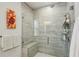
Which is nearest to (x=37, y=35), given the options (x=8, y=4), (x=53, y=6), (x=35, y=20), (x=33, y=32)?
(x=33, y=32)

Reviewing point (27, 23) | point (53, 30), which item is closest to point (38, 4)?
point (27, 23)

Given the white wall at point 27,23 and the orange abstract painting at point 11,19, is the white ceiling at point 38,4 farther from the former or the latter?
the orange abstract painting at point 11,19

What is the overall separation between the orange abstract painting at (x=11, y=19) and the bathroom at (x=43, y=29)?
0.02 meters

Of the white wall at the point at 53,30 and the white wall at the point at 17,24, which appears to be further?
the white wall at the point at 53,30

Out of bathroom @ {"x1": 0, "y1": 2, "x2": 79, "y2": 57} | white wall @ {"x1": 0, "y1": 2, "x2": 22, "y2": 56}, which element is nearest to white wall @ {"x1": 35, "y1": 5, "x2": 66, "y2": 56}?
bathroom @ {"x1": 0, "y1": 2, "x2": 79, "y2": 57}

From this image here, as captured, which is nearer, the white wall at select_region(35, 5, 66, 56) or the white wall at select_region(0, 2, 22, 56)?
the white wall at select_region(0, 2, 22, 56)

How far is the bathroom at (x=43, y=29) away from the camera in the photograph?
1.30 meters

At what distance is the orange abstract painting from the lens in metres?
1.26

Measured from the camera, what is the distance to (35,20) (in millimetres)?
1344

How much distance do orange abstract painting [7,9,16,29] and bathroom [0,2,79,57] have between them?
0.06 ft

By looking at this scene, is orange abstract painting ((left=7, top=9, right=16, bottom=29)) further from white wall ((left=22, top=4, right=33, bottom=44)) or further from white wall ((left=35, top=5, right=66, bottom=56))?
white wall ((left=35, top=5, right=66, bottom=56))

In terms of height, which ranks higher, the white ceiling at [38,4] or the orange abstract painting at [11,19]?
the white ceiling at [38,4]

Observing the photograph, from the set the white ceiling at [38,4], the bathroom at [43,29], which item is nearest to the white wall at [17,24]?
the bathroom at [43,29]

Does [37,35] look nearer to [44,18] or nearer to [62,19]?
[44,18]
